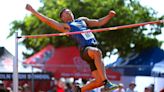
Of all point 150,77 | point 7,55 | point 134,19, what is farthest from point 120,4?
point 7,55

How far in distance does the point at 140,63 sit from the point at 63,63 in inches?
183

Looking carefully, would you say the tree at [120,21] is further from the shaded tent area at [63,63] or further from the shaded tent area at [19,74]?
the shaded tent area at [19,74]

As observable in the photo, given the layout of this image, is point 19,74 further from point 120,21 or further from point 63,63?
point 120,21

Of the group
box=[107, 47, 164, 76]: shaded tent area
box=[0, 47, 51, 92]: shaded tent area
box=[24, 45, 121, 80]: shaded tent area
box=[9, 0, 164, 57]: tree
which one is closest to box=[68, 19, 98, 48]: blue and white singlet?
box=[0, 47, 51, 92]: shaded tent area

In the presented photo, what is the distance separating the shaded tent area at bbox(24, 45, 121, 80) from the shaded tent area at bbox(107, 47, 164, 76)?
30.9 inches

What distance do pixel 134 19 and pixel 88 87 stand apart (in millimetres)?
16087

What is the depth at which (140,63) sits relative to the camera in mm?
20281

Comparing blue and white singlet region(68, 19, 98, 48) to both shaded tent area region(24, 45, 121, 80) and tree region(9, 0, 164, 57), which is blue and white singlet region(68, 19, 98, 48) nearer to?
shaded tent area region(24, 45, 121, 80)

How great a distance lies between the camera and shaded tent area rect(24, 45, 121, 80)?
20469 millimetres

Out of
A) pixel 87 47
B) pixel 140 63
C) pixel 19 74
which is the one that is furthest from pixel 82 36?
pixel 140 63

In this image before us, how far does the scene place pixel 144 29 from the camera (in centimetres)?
2558

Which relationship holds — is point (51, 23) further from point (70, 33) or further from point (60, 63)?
point (60, 63)

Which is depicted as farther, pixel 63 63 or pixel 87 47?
pixel 63 63

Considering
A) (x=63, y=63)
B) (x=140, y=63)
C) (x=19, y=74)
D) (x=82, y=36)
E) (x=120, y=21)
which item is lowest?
(x=19, y=74)
